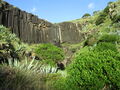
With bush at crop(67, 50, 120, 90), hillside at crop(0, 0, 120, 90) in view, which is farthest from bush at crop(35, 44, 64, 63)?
bush at crop(67, 50, 120, 90)

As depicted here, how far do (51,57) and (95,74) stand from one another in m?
23.6

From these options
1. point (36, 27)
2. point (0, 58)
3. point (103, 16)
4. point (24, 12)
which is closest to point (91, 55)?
point (0, 58)

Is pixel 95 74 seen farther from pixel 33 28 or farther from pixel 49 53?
pixel 33 28

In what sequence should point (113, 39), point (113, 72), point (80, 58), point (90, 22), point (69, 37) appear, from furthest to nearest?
1. point (90, 22)
2. point (69, 37)
3. point (113, 39)
4. point (80, 58)
5. point (113, 72)

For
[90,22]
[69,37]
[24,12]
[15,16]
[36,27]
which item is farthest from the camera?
[90,22]

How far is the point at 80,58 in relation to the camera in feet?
29.8

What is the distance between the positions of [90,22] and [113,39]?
4316cm

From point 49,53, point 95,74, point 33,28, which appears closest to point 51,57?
point 49,53

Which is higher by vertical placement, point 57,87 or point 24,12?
point 24,12

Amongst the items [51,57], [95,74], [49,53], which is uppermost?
[95,74]

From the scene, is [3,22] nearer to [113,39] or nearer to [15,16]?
[15,16]

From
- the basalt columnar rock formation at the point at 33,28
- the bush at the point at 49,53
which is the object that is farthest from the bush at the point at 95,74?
the basalt columnar rock formation at the point at 33,28

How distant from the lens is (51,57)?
31.6 m

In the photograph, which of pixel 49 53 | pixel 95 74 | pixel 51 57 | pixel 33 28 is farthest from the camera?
pixel 33 28
